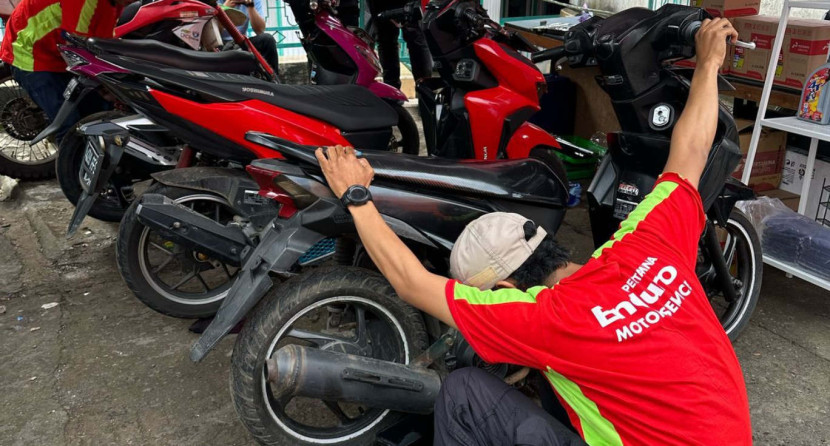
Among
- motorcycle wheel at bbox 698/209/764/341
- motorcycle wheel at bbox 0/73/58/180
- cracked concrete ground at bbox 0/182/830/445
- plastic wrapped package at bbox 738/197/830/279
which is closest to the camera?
cracked concrete ground at bbox 0/182/830/445

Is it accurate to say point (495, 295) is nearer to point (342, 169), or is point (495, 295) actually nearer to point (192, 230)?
point (342, 169)

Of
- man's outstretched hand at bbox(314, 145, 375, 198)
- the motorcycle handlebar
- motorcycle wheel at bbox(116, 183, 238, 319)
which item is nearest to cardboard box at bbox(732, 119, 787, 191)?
the motorcycle handlebar

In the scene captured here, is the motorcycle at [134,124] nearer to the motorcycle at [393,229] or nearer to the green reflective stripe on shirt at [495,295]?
the motorcycle at [393,229]

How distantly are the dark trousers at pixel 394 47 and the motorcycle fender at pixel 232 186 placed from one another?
3111mm

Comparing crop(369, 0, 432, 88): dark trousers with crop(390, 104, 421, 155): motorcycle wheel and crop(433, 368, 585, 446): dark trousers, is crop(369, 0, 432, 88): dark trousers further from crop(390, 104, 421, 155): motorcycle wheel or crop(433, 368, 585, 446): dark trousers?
crop(433, 368, 585, 446): dark trousers

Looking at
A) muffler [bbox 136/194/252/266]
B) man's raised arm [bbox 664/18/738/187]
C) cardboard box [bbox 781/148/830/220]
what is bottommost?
cardboard box [bbox 781/148/830/220]

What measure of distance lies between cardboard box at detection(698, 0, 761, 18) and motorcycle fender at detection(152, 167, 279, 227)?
270 cm

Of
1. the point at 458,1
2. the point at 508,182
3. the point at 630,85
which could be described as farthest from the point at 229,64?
the point at 630,85

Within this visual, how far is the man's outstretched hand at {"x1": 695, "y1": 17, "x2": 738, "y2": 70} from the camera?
239cm

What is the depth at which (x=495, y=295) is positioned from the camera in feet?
5.88

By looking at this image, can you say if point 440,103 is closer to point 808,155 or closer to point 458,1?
point 458,1

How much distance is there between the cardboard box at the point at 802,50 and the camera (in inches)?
145

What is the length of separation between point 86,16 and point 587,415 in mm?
3900

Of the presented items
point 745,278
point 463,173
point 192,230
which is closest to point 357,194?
point 463,173
